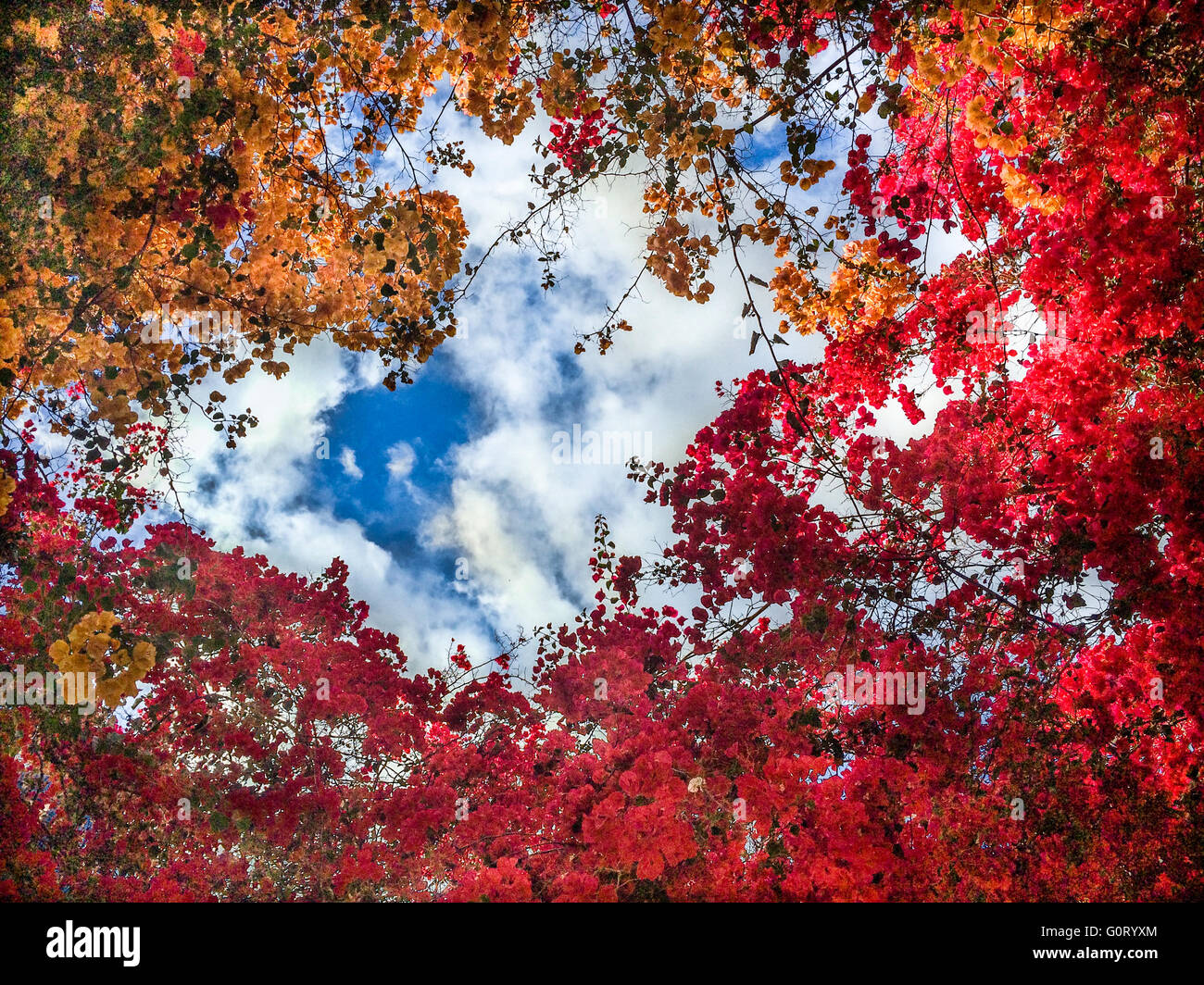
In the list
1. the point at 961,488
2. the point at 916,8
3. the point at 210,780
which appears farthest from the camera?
the point at 210,780

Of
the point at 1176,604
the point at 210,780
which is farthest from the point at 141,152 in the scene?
the point at 1176,604

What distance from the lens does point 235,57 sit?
3748mm

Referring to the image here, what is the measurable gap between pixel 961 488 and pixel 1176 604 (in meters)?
1.91

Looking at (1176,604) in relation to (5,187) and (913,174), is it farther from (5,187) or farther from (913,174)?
(5,187)

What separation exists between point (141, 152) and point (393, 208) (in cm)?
141

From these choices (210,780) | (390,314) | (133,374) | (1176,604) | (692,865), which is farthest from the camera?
(210,780)

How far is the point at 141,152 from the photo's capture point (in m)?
3.72

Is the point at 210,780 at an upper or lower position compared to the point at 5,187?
lower

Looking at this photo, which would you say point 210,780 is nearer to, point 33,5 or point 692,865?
point 692,865

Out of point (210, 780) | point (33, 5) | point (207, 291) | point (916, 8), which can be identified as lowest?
point (210, 780)

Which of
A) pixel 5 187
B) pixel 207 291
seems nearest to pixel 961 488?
pixel 207 291

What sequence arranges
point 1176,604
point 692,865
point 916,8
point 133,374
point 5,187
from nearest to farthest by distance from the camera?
point 916,8
point 5,187
point 133,374
point 1176,604
point 692,865

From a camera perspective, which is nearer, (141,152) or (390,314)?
(141,152)

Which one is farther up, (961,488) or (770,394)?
(770,394)
